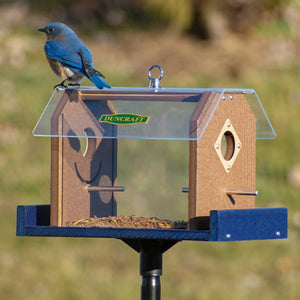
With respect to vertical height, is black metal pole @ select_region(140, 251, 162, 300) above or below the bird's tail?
below

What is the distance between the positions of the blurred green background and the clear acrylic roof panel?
1.05 feet

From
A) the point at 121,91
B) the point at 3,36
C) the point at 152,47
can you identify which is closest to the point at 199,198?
the point at 121,91

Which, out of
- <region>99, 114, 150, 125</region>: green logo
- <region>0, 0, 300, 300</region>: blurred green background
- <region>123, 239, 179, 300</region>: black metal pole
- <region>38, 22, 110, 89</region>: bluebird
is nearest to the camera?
<region>99, 114, 150, 125</region>: green logo

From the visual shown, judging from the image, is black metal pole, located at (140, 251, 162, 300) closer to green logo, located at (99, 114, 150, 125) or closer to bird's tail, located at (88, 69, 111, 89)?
green logo, located at (99, 114, 150, 125)

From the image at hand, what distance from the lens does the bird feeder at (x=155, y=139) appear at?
3.57 metres

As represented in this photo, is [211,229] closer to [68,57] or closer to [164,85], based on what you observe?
[68,57]

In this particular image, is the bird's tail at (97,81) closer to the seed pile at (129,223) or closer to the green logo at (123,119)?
the green logo at (123,119)

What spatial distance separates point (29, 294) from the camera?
23.5 ft

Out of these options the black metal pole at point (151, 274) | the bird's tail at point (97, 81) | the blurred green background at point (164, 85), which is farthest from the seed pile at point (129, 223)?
the bird's tail at point (97, 81)

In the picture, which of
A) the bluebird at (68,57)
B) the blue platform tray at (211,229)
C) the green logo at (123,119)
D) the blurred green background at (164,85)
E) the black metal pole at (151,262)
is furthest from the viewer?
the blurred green background at (164,85)

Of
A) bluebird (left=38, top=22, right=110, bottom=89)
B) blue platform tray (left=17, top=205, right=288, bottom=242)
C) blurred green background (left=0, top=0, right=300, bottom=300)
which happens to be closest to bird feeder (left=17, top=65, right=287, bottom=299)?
blue platform tray (left=17, top=205, right=288, bottom=242)

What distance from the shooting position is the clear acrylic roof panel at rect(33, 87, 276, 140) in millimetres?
3559

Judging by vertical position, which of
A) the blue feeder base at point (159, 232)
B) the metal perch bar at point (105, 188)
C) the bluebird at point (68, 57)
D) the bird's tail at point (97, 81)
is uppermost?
the bluebird at point (68, 57)

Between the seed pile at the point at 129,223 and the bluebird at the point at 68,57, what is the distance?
707 mm
